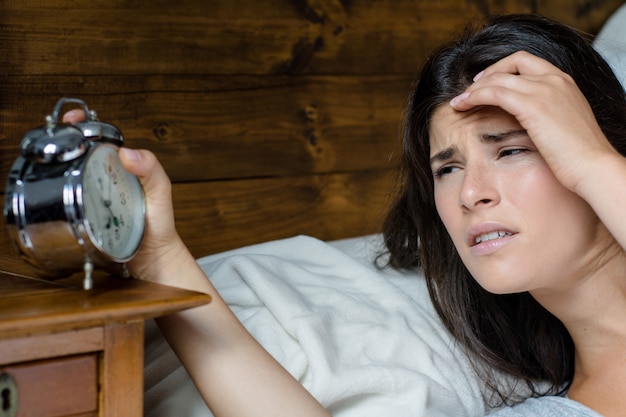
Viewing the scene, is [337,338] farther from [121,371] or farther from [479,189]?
[121,371]

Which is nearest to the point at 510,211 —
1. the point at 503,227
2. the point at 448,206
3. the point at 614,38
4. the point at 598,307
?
the point at 503,227

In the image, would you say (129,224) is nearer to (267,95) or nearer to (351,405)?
(351,405)

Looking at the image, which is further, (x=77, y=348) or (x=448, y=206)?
(x=448, y=206)

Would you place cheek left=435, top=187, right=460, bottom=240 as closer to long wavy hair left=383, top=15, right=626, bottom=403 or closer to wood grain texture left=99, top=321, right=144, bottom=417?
long wavy hair left=383, top=15, right=626, bottom=403

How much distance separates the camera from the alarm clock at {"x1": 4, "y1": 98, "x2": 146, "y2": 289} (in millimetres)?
904

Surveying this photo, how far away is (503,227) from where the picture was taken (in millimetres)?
1250

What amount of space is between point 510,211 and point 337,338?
34 cm

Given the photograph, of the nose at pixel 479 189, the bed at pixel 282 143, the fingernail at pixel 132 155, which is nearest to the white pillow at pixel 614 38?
the bed at pixel 282 143

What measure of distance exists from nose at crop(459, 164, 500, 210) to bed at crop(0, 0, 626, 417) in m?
0.27

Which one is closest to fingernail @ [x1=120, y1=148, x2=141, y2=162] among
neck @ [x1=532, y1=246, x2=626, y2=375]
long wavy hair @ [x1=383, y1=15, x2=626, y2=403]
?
long wavy hair @ [x1=383, y1=15, x2=626, y2=403]

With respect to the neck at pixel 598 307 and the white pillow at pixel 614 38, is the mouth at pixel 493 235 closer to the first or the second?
the neck at pixel 598 307

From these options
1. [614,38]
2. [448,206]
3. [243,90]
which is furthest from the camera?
[614,38]

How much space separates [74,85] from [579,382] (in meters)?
1.06

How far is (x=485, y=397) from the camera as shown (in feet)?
4.70
